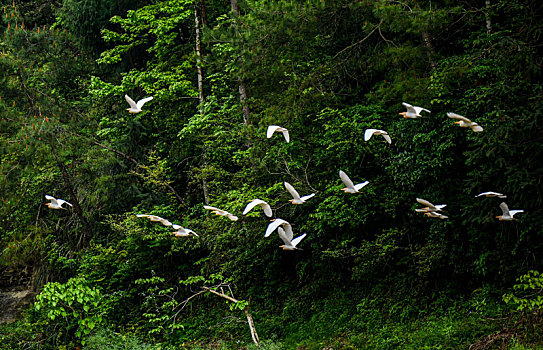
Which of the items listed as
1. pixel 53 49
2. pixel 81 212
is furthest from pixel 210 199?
pixel 53 49

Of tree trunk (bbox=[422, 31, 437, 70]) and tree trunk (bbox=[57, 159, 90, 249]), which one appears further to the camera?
tree trunk (bbox=[57, 159, 90, 249])

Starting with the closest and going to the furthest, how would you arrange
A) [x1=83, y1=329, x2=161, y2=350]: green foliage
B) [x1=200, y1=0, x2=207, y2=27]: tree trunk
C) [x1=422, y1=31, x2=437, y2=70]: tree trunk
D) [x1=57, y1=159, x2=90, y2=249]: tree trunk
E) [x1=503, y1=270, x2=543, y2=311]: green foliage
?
[x1=503, y1=270, x2=543, y2=311]: green foliage, [x1=422, y1=31, x2=437, y2=70]: tree trunk, [x1=83, y1=329, x2=161, y2=350]: green foliage, [x1=57, y1=159, x2=90, y2=249]: tree trunk, [x1=200, y1=0, x2=207, y2=27]: tree trunk

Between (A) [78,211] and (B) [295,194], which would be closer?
(B) [295,194]

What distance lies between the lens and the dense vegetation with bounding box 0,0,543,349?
8031 millimetres

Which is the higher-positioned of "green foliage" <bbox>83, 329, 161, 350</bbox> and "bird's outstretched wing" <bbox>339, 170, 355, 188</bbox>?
"bird's outstretched wing" <bbox>339, 170, 355, 188</bbox>

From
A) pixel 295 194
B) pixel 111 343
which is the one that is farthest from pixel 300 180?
pixel 111 343

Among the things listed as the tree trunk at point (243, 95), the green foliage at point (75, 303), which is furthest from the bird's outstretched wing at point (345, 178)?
the green foliage at point (75, 303)

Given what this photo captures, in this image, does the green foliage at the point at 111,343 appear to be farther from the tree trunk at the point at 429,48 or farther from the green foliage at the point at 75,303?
the tree trunk at the point at 429,48

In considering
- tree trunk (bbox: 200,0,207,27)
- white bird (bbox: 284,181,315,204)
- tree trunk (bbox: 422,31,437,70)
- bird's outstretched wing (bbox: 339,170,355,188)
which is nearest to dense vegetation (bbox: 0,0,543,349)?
tree trunk (bbox: 422,31,437,70)

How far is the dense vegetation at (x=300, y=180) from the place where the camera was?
26.3 feet

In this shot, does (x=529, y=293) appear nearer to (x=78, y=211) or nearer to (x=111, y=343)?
(x=111, y=343)

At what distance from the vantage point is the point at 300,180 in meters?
10.0

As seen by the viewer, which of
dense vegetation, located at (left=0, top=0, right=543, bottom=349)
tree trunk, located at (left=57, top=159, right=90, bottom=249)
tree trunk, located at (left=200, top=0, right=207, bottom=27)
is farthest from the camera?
tree trunk, located at (left=200, top=0, right=207, bottom=27)

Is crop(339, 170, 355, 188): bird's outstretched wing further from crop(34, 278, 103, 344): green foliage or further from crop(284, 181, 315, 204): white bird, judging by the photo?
crop(34, 278, 103, 344): green foliage
